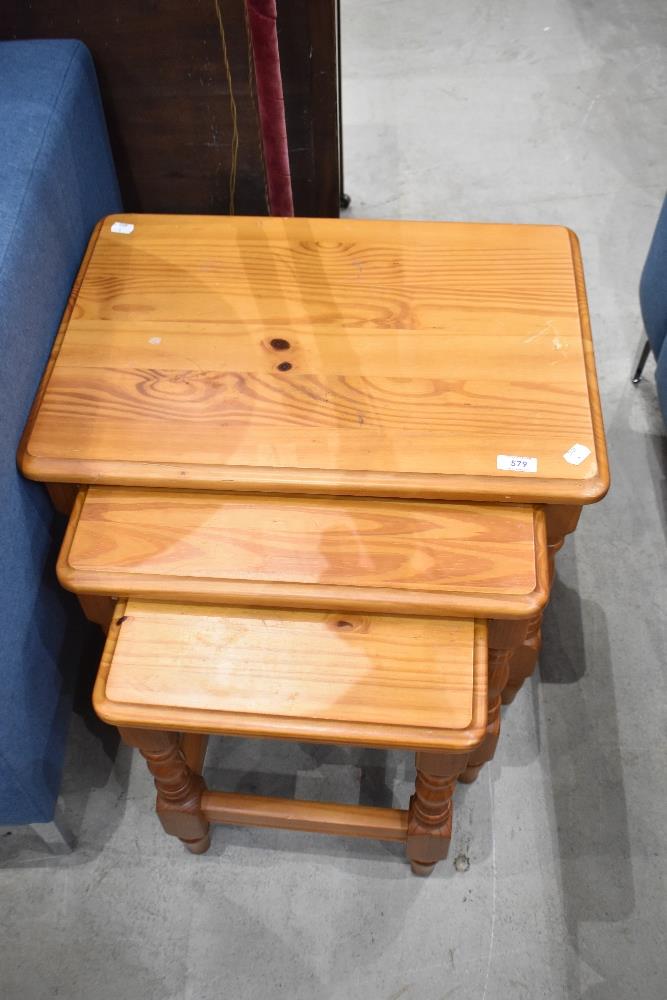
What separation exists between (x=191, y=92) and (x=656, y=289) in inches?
33.7

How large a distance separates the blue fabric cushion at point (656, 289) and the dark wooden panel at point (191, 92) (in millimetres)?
572

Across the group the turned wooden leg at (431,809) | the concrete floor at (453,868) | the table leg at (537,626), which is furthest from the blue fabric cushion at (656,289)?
the turned wooden leg at (431,809)

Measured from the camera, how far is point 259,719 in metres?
0.99

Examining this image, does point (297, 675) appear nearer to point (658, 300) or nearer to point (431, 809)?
point (431, 809)

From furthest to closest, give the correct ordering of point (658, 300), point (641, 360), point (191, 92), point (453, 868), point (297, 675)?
point (641, 360) < point (658, 300) < point (191, 92) < point (453, 868) < point (297, 675)

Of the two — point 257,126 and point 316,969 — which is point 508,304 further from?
point 316,969

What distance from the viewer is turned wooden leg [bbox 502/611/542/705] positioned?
51.6 inches

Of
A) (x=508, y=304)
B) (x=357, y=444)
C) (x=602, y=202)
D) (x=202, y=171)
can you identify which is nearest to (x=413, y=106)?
(x=602, y=202)

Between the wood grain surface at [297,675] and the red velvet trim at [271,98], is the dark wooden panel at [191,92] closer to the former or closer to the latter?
the red velvet trim at [271,98]

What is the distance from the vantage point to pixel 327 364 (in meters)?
1.16

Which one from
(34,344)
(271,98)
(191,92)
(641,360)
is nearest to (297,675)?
(34,344)

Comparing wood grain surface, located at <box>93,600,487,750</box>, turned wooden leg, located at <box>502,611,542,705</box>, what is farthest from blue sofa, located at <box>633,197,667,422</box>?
Answer: wood grain surface, located at <box>93,600,487,750</box>

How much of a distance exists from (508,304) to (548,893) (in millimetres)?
814

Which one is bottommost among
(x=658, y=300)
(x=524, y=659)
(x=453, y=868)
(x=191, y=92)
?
(x=453, y=868)
